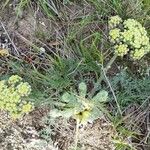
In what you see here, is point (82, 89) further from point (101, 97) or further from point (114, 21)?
point (114, 21)

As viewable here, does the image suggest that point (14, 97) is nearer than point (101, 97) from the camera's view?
Yes

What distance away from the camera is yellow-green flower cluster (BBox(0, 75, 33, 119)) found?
2189 mm

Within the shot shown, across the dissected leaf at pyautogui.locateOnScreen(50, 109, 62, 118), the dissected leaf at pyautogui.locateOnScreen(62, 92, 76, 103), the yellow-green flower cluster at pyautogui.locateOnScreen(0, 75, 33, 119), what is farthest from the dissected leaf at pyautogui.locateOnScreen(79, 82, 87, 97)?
the yellow-green flower cluster at pyautogui.locateOnScreen(0, 75, 33, 119)

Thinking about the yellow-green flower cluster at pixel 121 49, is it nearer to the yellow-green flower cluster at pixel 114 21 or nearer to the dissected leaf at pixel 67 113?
the yellow-green flower cluster at pixel 114 21

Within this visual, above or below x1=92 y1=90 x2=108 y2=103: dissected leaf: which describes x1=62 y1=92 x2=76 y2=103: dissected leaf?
above

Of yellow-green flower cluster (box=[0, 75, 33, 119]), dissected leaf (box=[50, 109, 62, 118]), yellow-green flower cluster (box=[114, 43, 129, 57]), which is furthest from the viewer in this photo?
dissected leaf (box=[50, 109, 62, 118])

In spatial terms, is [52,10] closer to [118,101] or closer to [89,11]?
[89,11]

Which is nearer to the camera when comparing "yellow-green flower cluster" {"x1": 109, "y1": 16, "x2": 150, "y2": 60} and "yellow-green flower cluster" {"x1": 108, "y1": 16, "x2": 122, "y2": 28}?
"yellow-green flower cluster" {"x1": 109, "y1": 16, "x2": 150, "y2": 60}

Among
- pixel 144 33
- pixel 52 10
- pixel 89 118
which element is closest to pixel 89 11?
pixel 52 10

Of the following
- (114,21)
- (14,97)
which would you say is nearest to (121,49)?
(114,21)

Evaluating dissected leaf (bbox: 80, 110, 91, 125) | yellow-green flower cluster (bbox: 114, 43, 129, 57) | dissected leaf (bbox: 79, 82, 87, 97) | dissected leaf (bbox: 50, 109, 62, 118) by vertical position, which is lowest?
dissected leaf (bbox: 80, 110, 91, 125)

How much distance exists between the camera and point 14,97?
220 centimetres

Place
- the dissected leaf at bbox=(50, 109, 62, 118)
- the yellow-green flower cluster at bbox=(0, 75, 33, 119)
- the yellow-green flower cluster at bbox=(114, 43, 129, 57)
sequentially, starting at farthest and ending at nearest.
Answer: the dissected leaf at bbox=(50, 109, 62, 118), the yellow-green flower cluster at bbox=(114, 43, 129, 57), the yellow-green flower cluster at bbox=(0, 75, 33, 119)

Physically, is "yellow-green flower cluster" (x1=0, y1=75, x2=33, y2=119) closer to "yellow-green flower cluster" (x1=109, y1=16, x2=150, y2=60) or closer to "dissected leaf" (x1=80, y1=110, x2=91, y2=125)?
"dissected leaf" (x1=80, y1=110, x2=91, y2=125)
